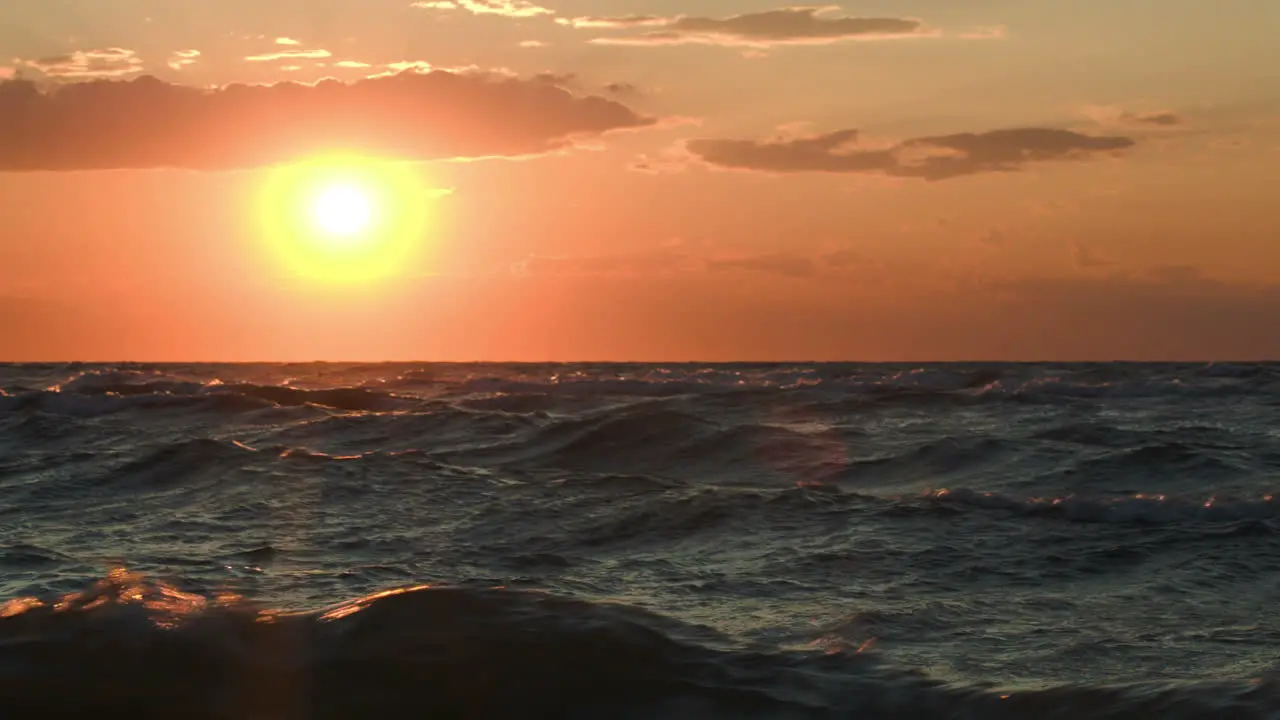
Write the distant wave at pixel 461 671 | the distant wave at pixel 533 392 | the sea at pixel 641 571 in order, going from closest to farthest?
the distant wave at pixel 461 671 → the sea at pixel 641 571 → the distant wave at pixel 533 392

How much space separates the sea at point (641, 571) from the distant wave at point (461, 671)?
0.03m

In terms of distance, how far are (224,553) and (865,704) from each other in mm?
7057

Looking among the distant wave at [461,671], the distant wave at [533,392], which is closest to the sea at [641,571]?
the distant wave at [461,671]

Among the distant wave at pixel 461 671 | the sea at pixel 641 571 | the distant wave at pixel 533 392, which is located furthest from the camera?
the distant wave at pixel 533 392

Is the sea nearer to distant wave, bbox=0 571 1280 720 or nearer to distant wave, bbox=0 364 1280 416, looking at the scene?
distant wave, bbox=0 571 1280 720

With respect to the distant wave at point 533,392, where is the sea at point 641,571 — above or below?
below

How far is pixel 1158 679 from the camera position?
7523mm

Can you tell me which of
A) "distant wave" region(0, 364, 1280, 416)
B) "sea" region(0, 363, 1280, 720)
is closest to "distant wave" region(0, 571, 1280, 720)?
"sea" region(0, 363, 1280, 720)

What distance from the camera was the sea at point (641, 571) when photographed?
7.58 meters

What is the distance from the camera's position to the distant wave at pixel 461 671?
23.8 feet

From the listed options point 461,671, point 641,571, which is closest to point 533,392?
point 641,571

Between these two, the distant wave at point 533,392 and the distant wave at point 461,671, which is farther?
the distant wave at point 533,392

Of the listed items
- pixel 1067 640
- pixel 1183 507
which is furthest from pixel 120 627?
pixel 1183 507

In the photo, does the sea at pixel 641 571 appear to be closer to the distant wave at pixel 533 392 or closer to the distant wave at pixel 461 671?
the distant wave at pixel 461 671
